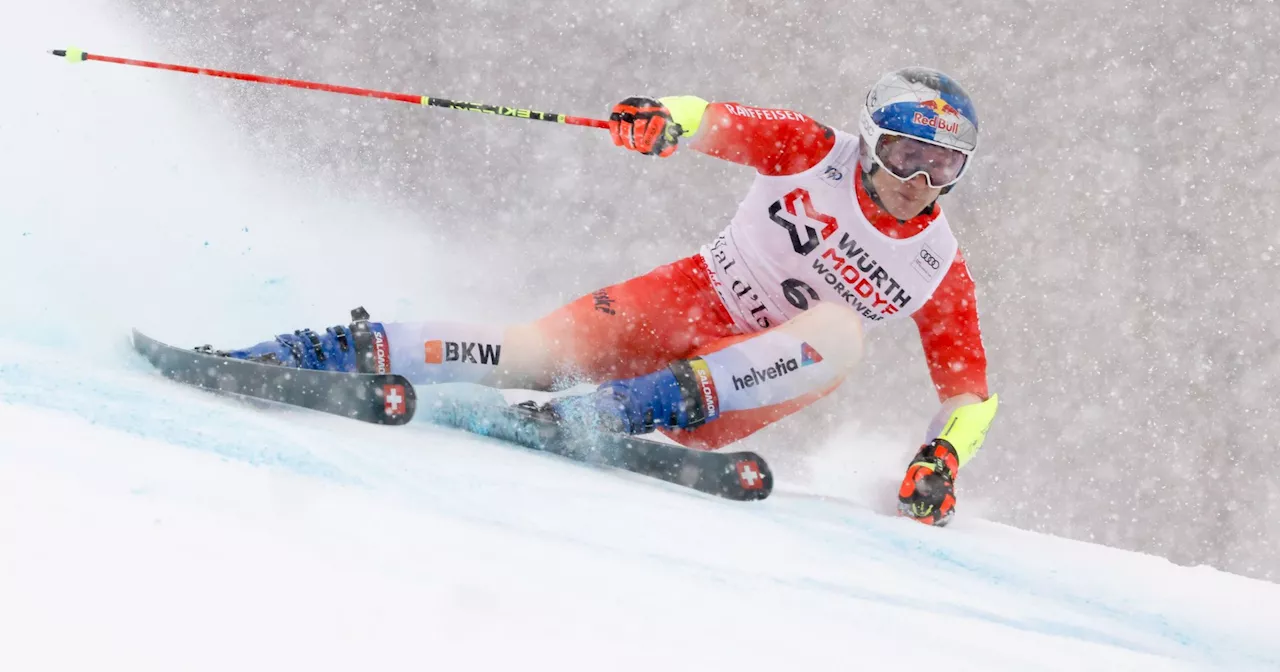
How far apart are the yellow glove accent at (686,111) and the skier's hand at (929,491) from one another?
940mm

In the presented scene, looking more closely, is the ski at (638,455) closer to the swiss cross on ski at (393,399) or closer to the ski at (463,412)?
the ski at (463,412)

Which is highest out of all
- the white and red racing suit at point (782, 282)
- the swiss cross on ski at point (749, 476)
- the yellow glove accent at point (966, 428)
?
the white and red racing suit at point (782, 282)

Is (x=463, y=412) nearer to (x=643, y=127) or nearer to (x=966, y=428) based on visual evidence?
(x=643, y=127)

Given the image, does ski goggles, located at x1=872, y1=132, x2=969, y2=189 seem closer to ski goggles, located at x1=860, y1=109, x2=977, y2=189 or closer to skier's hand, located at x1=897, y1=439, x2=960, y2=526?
ski goggles, located at x1=860, y1=109, x2=977, y2=189

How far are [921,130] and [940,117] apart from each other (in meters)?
0.06

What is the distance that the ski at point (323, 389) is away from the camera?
2.22 metres

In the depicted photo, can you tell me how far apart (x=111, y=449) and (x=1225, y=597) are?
2049 millimetres

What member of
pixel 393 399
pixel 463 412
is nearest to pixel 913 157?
pixel 463 412

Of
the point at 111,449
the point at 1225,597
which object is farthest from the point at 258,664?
the point at 1225,597

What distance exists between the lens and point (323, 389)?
2234 millimetres

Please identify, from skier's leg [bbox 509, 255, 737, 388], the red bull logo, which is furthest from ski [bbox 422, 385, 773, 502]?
the red bull logo

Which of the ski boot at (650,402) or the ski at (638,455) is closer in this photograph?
the ski at (638,455)

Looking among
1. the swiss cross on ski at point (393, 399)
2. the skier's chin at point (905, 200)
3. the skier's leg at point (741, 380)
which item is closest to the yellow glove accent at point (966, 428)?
the skier's leg at point (741, 380)

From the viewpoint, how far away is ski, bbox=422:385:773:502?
2.38 meters
